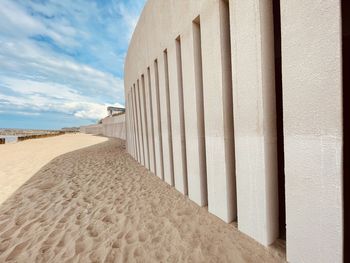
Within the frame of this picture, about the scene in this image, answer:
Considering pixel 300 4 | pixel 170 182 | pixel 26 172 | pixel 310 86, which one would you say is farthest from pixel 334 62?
pixel 26 172

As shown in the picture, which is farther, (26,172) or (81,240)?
(26,172)

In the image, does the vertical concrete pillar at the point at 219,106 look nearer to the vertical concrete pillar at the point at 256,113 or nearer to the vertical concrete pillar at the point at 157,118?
the vertical concrete pillar at the point at 256,113

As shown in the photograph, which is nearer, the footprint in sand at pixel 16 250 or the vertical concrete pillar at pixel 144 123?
the footprint in sand at pixel 16 250

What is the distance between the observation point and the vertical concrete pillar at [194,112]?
383 cm

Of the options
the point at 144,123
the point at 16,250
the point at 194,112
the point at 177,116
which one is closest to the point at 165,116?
the point at 177,116

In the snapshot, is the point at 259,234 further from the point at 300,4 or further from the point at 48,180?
the point at 48,180

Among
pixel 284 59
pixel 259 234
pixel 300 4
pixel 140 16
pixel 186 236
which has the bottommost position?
pixel 186 236

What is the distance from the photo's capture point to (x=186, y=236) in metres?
3.05

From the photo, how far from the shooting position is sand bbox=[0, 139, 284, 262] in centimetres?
266

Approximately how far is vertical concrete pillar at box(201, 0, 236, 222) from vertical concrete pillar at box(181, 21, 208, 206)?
349 mm

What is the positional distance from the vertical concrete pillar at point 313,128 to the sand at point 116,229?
27.4 inches

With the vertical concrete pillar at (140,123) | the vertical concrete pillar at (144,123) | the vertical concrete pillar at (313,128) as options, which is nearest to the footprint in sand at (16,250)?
the vertical concrete pillar at (313,128)

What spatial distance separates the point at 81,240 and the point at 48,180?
4746 mm

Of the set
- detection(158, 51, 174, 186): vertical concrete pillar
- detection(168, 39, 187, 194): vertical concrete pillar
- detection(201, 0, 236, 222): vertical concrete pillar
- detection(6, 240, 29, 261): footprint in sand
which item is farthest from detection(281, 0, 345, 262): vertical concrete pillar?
detection(6, 240, 29, 261): footprint in sand
